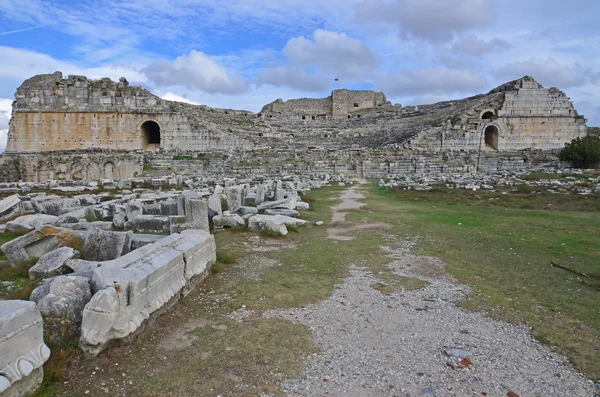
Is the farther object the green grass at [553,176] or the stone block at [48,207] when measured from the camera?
the green grass at [553,176]

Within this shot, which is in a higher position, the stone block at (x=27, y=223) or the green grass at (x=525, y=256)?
the stone block at (x=27, y=223)

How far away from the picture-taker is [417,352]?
3566 mm

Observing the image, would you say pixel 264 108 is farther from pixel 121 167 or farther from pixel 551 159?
pixel 551 159

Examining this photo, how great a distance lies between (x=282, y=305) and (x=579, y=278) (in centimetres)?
433

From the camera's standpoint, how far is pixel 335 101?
147 feet

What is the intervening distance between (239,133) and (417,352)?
2971cm

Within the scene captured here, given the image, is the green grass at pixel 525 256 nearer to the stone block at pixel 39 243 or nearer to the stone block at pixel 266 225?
the stone block at pixel 266 225

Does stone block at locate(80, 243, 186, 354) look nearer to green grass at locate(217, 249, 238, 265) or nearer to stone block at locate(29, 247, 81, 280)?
stone block at locate(29, 247, 81, 280)

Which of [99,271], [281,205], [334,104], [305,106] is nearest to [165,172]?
[281,205]

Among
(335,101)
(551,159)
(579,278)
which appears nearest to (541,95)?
(551,159)

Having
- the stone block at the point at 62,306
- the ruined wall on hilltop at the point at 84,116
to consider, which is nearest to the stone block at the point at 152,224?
the stone block at the point at 62,306

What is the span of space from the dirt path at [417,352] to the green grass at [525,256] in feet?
1.00

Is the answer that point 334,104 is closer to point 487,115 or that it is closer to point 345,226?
point 487,115

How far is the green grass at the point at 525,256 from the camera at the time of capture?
4.10 m
